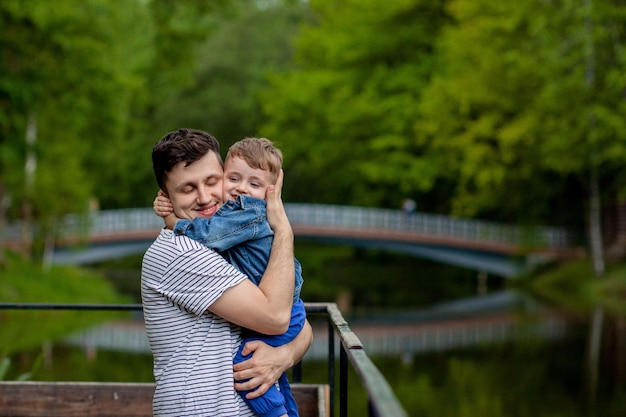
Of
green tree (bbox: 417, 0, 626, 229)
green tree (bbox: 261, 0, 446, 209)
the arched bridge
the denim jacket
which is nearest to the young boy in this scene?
the denim jacket

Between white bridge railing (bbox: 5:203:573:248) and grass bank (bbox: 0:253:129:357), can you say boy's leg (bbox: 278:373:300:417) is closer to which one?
grass bank (bbox: 0:253:129:357)

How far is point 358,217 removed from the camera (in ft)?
107

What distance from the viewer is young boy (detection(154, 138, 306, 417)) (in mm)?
3113

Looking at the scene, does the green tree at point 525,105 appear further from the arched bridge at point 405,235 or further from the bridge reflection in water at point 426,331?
the bridge reflection in water at point 426,331

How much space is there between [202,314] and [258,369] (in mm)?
228

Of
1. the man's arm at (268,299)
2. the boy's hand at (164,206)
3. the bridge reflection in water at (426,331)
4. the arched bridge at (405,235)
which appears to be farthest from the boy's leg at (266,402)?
the arched bridge at (405,235)

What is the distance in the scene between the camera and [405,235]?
1264 inches

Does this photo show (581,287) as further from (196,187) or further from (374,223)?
(196,187)

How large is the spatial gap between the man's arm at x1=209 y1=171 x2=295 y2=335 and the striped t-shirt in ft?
0.10

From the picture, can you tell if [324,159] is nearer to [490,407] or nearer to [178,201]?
[490,407]

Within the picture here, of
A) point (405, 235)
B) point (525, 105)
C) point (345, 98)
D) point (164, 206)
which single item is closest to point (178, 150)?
point (164, 206)

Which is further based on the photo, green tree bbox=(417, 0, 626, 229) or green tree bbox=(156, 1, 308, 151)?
green tree bbox=(156, 1, 308, 151)

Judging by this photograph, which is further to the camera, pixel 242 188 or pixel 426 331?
pixel 426 331

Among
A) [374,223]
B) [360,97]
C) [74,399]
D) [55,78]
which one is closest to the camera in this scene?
[74,399]
